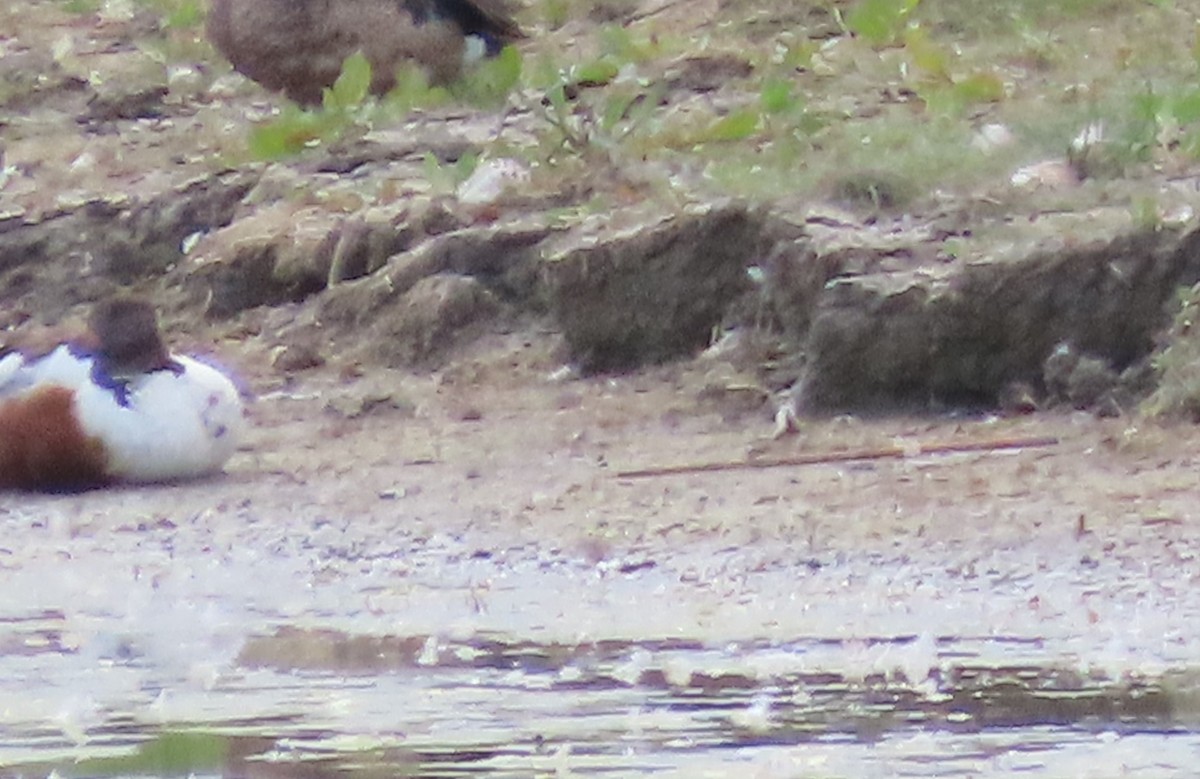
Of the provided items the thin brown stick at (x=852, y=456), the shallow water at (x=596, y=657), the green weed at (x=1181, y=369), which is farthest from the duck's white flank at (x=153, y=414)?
the green weed at (x=1181, y=369)

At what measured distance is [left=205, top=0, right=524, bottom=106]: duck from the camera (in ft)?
29.7

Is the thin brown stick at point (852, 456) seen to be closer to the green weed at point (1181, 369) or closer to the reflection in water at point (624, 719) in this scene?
the green weed at point (1181, 369)

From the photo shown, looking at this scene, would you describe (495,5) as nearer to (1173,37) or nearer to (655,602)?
(1173,37)

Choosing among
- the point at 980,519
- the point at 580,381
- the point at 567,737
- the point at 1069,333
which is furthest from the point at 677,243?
the point at 567,737

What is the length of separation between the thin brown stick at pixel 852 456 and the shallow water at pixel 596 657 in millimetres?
597

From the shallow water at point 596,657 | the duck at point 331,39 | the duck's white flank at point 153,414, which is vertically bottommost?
the duck's white flank at point 153,414

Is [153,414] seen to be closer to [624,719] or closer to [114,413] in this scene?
[114,413]

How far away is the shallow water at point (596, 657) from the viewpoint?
11.3ft

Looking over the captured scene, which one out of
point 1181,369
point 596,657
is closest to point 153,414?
point 1181,369

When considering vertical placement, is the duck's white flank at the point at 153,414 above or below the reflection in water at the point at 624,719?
A: below

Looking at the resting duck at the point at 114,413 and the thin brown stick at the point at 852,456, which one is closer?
the thin brown stick at the point at 852,456

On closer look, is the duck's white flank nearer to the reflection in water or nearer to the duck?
the reflection in water

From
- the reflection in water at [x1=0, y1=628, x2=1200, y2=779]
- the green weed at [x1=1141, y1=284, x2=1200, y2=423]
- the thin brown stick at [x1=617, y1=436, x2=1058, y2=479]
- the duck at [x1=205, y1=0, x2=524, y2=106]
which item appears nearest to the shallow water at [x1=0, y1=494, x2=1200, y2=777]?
the reflection in water at [x1=0, y1=628, x2=1200, y2=779]

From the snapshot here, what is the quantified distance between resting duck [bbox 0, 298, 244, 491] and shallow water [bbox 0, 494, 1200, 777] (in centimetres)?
66
